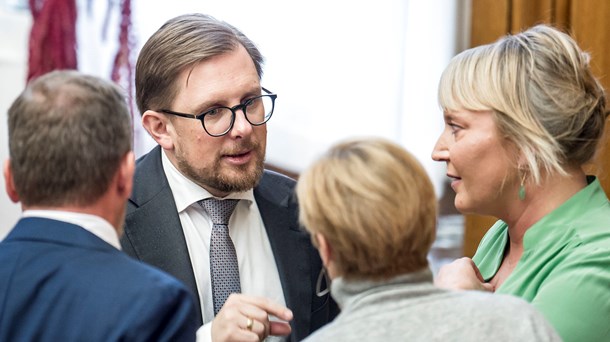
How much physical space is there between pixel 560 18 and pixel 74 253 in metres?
2.11

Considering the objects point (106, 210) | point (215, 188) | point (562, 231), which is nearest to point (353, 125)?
point (215, 188)

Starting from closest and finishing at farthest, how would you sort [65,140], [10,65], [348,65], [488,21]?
1. [65,140]
2. [10,65]
3. [488,21]
4. [348,65]

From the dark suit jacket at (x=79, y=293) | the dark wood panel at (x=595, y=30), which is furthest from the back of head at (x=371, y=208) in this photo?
the dark wood panel at (x=595, y=30)

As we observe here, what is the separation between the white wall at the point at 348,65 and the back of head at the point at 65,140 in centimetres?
167

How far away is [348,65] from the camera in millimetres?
3502

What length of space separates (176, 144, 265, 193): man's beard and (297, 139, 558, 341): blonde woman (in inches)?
31.1

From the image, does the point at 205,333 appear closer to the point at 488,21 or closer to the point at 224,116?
the point at 224,116

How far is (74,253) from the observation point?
164 cm

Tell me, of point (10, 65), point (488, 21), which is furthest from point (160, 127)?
point (488, 21)

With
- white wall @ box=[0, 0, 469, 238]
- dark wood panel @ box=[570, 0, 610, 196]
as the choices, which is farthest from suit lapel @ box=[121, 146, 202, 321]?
dark wood panel @ box=[570, 0, 610, 196]

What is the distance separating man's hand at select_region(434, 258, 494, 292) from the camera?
2027mm

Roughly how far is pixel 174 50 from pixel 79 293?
910 mm

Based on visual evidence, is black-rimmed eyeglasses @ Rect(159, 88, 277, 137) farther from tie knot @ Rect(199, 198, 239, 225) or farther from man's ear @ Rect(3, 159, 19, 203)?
man's ear @ Rect(3, 159, 19, 203)

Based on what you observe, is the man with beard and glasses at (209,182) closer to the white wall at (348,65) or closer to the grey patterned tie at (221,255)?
the grey patterned tie at (221,255)
